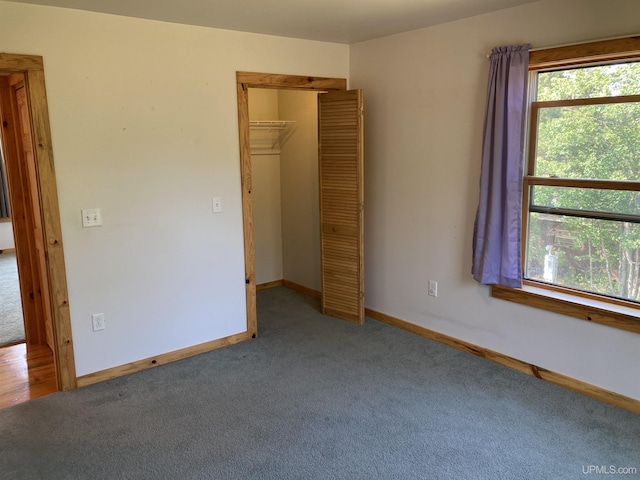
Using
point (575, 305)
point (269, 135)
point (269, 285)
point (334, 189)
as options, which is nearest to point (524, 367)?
point (575, 305)

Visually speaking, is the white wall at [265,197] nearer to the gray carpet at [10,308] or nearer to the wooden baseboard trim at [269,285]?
the wooden baseboard trim at [269,285]

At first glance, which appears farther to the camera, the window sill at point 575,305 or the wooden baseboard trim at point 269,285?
the wooden baseboard trim at point 269,285

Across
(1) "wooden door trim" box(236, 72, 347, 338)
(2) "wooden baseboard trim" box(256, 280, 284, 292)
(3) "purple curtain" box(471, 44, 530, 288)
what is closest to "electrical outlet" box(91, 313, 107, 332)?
(1) "wooden door trim" box(236, 72, 347, 338)

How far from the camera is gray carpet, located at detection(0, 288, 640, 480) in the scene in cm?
234

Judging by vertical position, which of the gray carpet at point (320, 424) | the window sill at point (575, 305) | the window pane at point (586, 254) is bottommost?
the gray carpet at point (320, 424)

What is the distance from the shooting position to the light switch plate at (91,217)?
3059 millimetres

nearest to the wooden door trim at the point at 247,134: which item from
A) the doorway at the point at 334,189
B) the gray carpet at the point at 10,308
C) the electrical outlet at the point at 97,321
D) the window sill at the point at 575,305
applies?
the doorway at the point at 334,189

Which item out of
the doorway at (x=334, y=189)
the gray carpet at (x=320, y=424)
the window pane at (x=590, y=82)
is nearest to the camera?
the gray carpet at (x=320, y=424)

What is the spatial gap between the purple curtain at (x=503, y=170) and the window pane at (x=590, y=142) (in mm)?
180

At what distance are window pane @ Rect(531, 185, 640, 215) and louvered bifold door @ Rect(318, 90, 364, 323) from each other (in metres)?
1.43

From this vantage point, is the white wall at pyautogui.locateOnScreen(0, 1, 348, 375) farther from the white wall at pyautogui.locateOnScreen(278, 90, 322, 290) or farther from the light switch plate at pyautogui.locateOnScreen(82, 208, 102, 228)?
the white wall at pyautogui.locateOnScreen(278, 90, 322, 290)

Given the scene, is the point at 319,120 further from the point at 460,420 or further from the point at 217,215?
the point at 460,420

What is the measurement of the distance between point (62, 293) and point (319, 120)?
7.84 ft

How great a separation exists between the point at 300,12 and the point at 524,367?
2.79 metres
